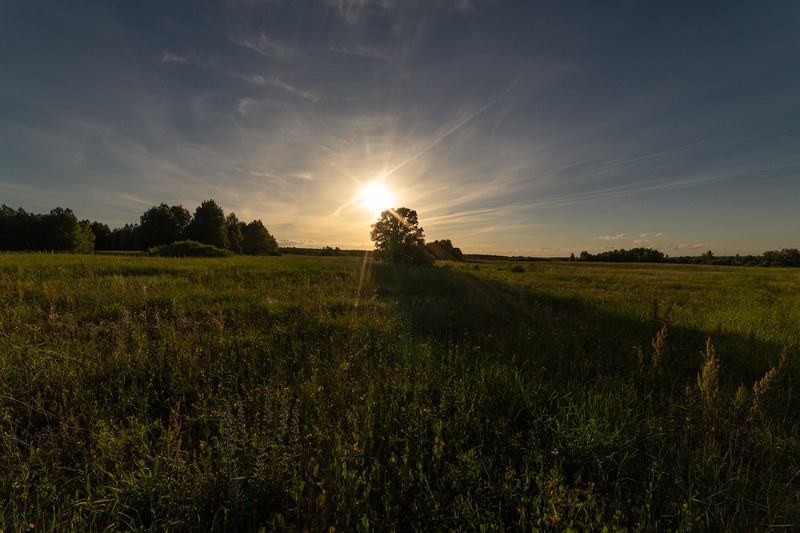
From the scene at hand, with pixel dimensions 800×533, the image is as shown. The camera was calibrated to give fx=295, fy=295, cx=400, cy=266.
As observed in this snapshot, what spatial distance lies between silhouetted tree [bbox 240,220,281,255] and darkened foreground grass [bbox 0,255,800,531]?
7084 centimetres

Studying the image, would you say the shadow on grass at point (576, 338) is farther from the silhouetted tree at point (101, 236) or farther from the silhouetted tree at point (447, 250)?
the silhouetted tree at point (101, 236)

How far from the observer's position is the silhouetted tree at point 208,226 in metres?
→ 54.5

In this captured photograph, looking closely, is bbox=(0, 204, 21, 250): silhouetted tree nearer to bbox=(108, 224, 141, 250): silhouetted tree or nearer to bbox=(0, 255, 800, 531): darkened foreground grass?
bbox=(108, 224, 141, 250): silhouetted tree

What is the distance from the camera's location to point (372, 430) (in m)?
2.60

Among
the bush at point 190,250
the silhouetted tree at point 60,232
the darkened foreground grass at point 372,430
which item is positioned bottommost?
the darkened foreground grass at point 372,430

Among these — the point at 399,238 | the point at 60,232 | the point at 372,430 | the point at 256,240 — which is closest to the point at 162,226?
the point at 60,232

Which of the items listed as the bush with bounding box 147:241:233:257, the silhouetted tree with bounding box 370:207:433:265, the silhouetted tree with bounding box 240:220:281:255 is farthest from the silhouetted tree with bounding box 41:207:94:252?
the silhouetted tree with bounding box 370:207:433:265

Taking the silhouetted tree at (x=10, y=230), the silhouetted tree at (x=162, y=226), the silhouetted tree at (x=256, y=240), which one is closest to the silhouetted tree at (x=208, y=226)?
the silhouetted tree at (x=162, y=226)

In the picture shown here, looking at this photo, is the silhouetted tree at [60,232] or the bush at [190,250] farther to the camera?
the silhouetted tree at [60,232]

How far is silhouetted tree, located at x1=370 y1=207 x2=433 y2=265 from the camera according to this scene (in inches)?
1462

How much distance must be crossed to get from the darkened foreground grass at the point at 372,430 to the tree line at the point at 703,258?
103 meters

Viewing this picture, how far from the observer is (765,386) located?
260 centimetres

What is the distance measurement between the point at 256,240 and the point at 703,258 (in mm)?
132349

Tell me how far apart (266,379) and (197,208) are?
6453 cm
